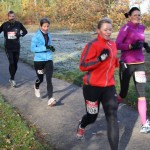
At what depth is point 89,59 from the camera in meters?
4.66

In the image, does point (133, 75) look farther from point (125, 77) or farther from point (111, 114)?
point (111, 114)

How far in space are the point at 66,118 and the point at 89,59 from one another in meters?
2.28

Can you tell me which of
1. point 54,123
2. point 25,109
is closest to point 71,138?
point 54,123

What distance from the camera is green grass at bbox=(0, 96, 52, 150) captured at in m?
5.17

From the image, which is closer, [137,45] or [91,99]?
[91,99]

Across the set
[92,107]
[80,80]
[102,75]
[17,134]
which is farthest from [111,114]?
[80,80]

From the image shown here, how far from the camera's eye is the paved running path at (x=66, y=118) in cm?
529

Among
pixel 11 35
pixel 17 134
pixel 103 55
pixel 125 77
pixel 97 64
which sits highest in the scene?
pixel 103 55

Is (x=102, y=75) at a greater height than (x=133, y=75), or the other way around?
(x=102, y=75)

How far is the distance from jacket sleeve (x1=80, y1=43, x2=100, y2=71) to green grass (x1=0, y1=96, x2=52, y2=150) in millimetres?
1365

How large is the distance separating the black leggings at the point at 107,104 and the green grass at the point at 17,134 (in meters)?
0.92

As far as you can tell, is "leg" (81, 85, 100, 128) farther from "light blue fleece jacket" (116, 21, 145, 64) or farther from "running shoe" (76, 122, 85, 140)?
"light blue fleece jacket" (116, 21, 145, 64)

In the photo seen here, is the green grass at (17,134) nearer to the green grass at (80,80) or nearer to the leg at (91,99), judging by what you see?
the leg at (91,99)

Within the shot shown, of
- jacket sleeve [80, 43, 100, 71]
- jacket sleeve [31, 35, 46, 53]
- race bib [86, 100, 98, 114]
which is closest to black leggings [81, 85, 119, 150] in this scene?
race bib [86, 100, 98, 114]
